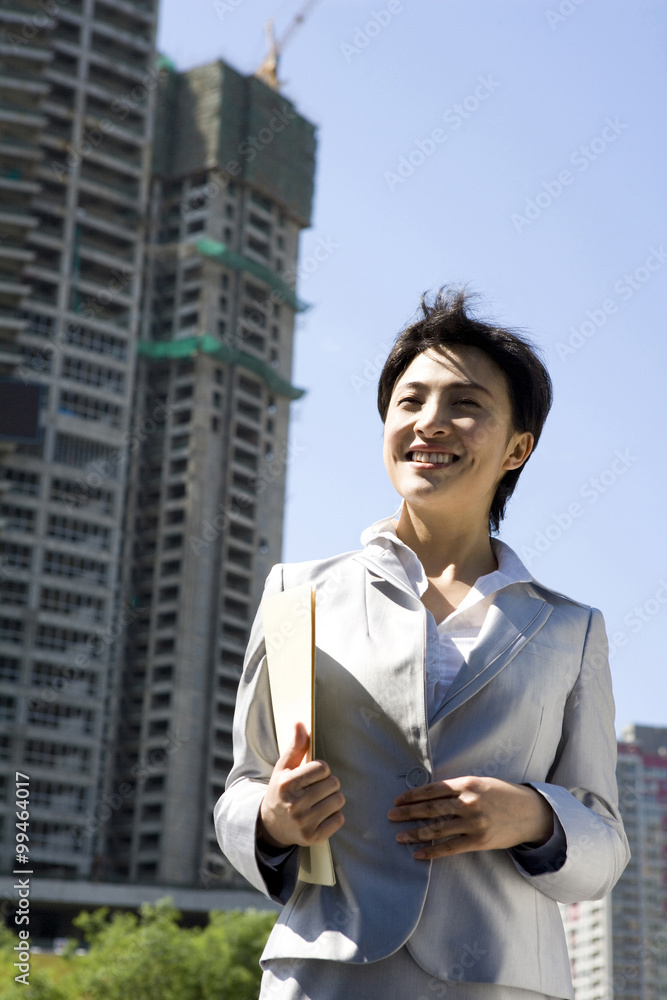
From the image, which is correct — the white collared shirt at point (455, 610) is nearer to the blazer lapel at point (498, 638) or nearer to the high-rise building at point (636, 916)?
the blazer lapel at point (498, 638)

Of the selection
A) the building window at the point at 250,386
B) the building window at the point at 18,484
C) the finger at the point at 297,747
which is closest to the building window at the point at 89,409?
the building window at the point at 18,484

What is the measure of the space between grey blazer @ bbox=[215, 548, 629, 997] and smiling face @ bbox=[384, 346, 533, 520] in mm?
193

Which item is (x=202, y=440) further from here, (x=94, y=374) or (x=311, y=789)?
Answer: (x=311, y=789)

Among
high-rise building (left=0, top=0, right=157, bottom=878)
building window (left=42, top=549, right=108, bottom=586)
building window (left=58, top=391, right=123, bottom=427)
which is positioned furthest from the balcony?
building window (left=42, top=549, right=108, bottom=586)

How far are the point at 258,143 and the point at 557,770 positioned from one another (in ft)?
240

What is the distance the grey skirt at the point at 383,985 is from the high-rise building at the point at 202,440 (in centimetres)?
5835

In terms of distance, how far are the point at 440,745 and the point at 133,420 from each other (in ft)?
215

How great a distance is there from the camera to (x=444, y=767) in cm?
218

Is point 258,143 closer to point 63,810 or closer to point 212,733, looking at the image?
point 212,733

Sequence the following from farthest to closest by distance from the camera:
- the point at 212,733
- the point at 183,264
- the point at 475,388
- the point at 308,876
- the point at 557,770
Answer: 1. the point at 183,264
2. the point at 212,733
3. the point at 475,388
4. the point at 557,770
5. the point at 308,876

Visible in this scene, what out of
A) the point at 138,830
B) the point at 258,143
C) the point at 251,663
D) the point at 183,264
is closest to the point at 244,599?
the point at 138,830

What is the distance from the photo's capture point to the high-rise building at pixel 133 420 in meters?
58.7

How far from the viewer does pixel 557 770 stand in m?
2.32

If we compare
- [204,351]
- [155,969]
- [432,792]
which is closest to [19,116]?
[204,351]
